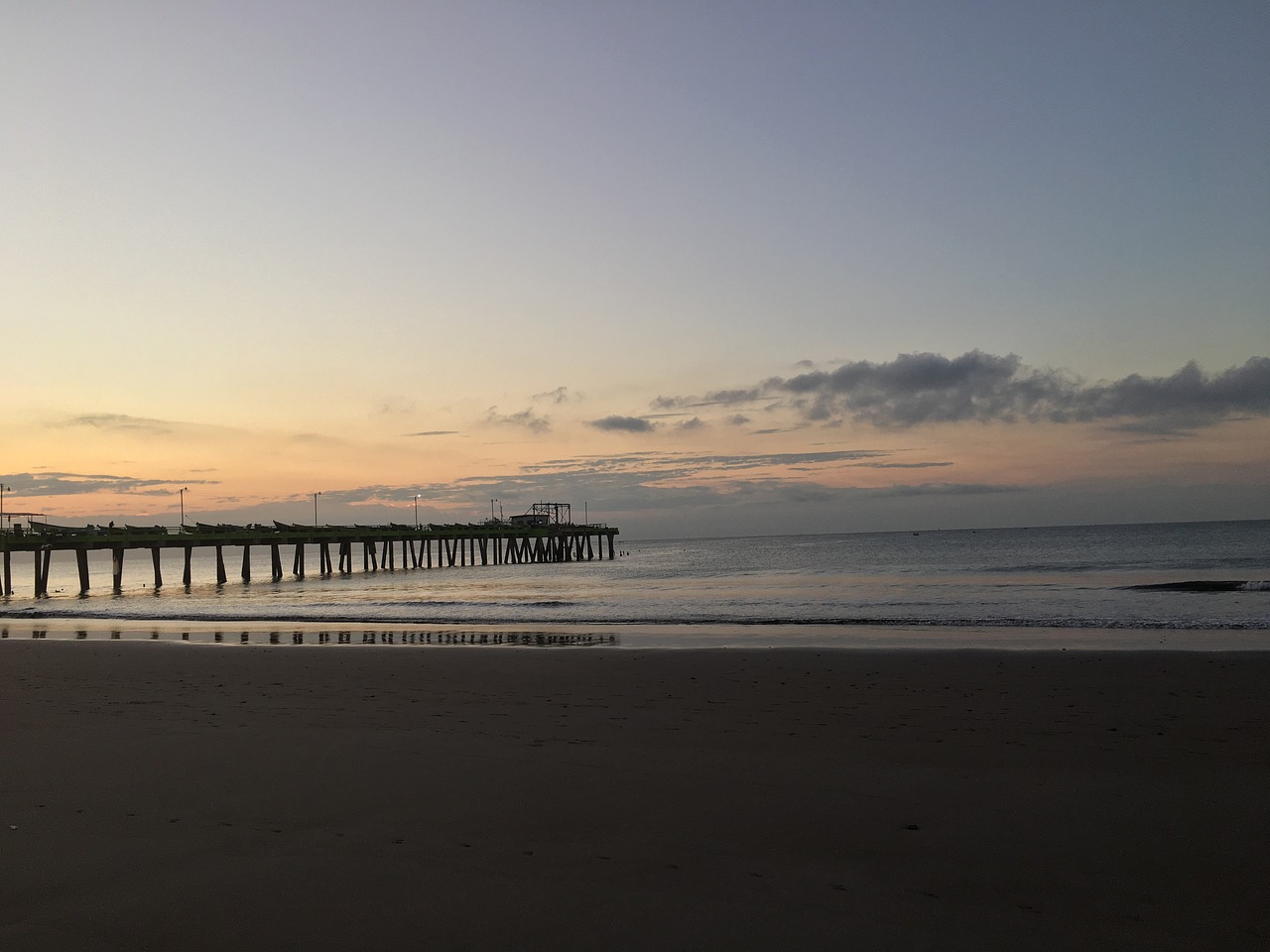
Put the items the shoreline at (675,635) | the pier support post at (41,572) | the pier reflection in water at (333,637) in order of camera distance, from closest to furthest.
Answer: the shoreline at (675,635) < the pier reflection in water at (333,637) < the pier support post at (41,572)

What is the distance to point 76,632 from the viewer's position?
2125cm

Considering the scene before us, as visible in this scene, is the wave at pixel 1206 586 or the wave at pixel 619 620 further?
the wave at pixel 1206 586

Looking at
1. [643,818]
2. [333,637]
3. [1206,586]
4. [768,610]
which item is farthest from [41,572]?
[1206,586]

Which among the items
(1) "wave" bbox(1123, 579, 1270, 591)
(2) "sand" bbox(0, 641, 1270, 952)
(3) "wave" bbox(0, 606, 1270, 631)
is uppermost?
(2) "sand" bbox(0, 641, 1270, 952)

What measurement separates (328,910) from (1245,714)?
9.37m

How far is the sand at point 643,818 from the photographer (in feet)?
13.4

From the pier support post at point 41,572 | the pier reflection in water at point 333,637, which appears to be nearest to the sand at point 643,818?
the pier reflection in water at point 333,637

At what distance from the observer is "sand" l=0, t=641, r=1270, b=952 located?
13.4 ft

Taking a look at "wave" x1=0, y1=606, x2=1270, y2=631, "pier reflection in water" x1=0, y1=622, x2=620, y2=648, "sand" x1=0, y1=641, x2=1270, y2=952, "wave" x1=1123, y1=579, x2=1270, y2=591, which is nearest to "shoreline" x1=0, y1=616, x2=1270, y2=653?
"pier reflection in water" x1=0, y1=622, x2=620, y2=648

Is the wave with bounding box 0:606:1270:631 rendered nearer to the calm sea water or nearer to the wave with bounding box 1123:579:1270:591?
the calm sea water

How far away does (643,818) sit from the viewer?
559 cm

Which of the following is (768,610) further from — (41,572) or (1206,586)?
(41,572)

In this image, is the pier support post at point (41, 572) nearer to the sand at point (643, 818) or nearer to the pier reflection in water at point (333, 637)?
the pier reflection in water at point (333, 637)

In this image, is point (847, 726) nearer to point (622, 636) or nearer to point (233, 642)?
point (622, 636)
